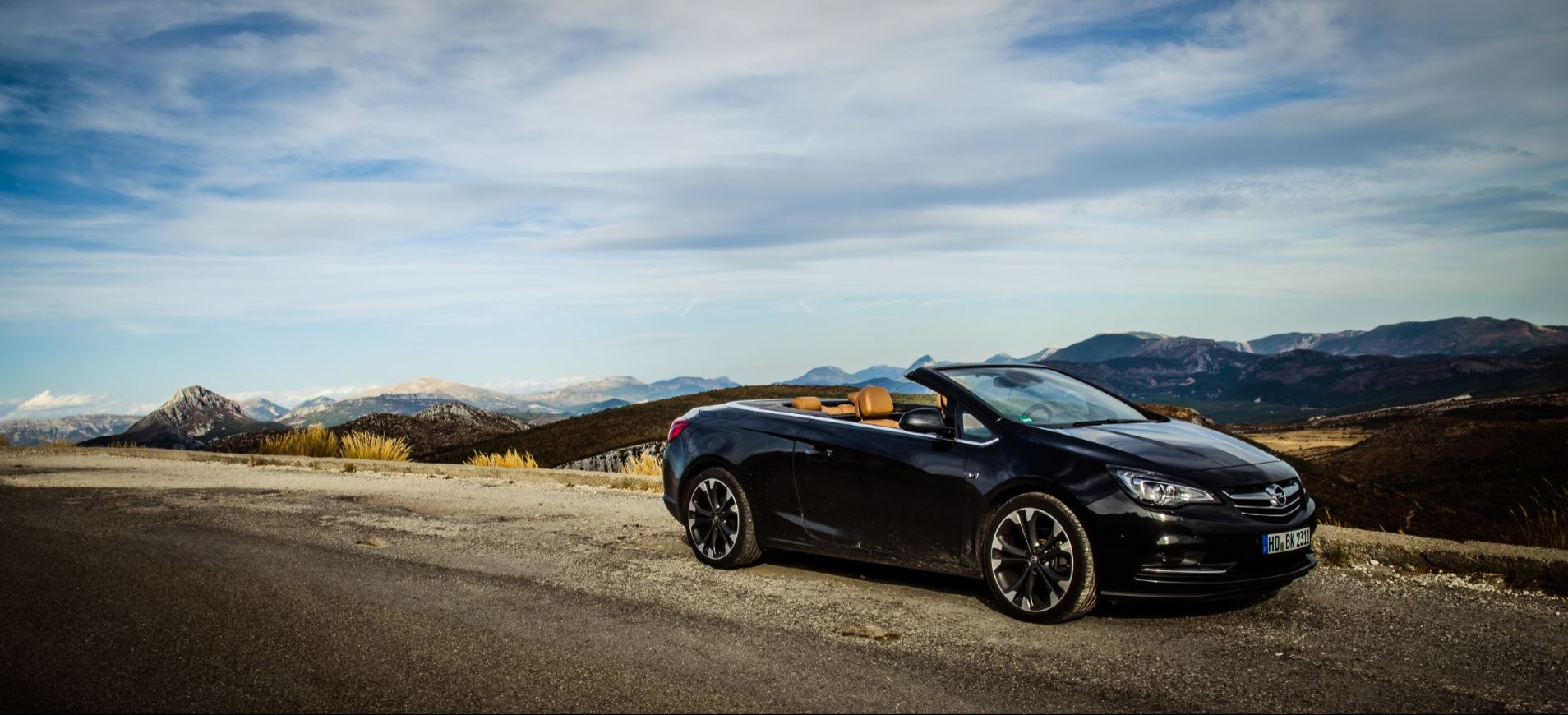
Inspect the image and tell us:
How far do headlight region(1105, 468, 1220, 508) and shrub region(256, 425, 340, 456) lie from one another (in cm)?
1833

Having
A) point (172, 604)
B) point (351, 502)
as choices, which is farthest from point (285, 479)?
point (172, 604)

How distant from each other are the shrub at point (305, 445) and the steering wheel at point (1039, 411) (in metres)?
17.2

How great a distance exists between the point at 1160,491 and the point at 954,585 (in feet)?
5.85

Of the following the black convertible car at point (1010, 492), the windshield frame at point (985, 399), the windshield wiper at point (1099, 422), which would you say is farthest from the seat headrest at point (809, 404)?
the windshield wiper at point (1099, 422)

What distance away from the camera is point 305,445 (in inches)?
793

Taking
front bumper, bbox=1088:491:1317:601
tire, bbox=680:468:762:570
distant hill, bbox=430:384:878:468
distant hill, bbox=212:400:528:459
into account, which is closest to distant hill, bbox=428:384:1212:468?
distant hill, bbox=430:384:878:468

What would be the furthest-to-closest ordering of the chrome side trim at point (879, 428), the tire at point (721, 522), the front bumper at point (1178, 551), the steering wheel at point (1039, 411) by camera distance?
the tire at point (721, 522) → the steering wheel at point (1039, 411) → the chrome side trim at point (879, 428) → the front bumper at point (1178, 551)

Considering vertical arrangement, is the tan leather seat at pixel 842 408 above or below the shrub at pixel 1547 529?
above

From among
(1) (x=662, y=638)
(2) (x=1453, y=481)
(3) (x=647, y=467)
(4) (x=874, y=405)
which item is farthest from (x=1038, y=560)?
(2) (x=1453, y=481)

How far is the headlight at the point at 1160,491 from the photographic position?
17.4 ft

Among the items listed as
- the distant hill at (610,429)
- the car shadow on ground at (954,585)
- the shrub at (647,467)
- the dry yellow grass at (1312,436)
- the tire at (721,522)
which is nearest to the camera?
the car shadow on ground at (954,585)

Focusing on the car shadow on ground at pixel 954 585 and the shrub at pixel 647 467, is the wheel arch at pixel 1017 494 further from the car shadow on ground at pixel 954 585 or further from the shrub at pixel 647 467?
the shrub at pixel 647 467

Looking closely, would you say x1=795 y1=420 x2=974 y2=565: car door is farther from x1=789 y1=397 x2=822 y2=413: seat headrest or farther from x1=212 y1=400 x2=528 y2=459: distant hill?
x1=212 y1=400 x2=528 y2=459: distant hill

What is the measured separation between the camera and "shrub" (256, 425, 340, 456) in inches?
789
